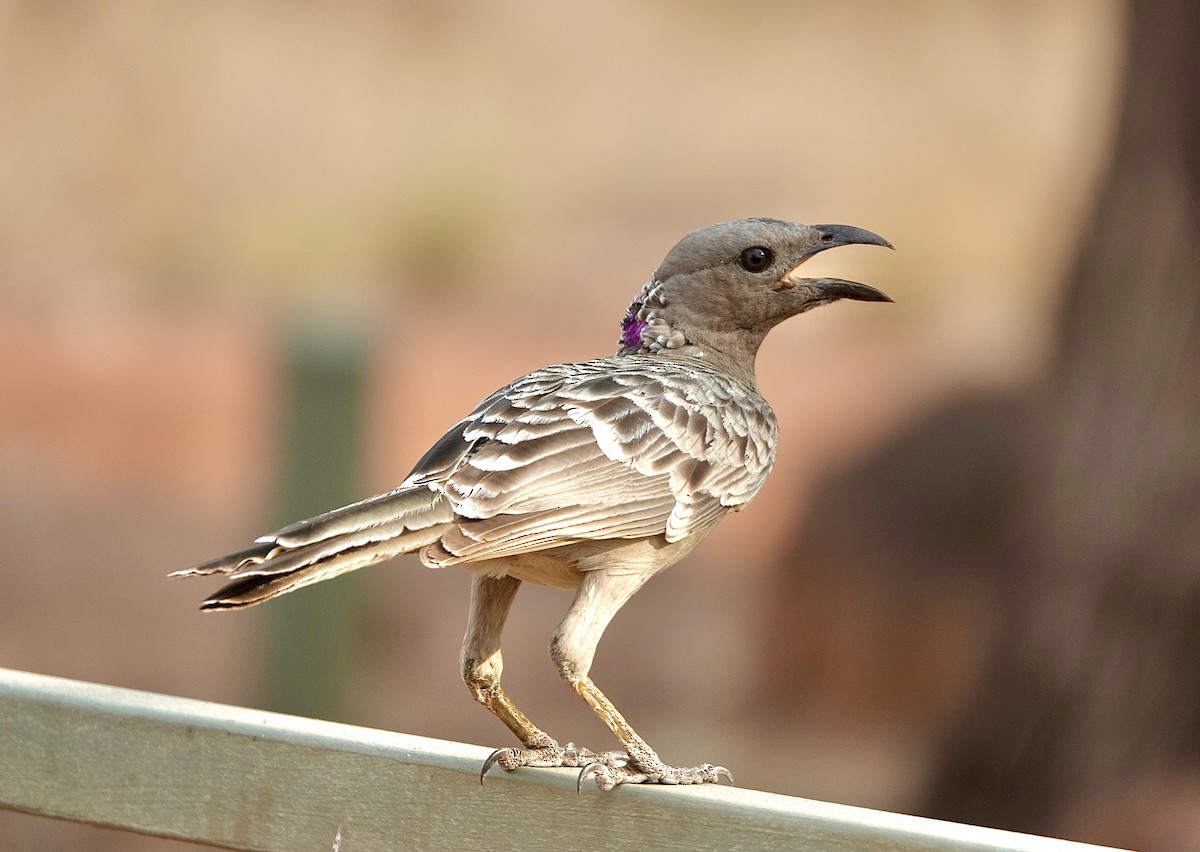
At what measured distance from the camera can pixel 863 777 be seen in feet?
30.7

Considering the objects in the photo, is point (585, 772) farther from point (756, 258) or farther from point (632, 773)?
point (756, 258)

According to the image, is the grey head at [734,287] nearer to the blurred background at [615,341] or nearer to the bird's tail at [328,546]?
the bird's tail at [328,546]

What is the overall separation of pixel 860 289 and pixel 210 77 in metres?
23.0

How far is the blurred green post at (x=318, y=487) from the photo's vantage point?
7445 millimetres

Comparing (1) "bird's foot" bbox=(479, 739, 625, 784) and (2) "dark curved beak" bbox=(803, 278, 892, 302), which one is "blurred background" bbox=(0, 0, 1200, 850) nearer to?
(2) "dark curved beak" bbox=(803, 278, 892, 302)

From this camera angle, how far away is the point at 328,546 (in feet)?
8.66

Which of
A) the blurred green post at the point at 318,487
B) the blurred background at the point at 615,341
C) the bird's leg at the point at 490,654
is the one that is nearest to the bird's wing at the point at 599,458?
the bird's leg at the point at 490,654

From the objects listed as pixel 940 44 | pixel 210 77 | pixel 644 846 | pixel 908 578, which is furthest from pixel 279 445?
pixel 940 44

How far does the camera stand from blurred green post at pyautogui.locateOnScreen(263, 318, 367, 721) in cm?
745

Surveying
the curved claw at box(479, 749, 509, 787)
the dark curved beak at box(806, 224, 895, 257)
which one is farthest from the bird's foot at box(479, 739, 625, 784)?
the dark curved beak at box(806, 224, 895, 257)

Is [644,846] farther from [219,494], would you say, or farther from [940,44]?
[940,44]

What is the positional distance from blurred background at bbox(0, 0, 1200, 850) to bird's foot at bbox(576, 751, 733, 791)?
293cm

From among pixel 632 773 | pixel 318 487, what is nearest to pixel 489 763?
pixel 632 773

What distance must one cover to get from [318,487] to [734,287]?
4118 millimetres
